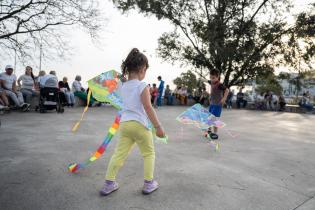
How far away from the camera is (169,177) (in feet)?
13.0

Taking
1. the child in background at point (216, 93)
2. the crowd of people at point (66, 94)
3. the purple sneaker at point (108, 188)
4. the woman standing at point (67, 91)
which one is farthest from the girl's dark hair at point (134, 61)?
the woman standing at point (67, 91)

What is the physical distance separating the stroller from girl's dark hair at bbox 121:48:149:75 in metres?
8.97

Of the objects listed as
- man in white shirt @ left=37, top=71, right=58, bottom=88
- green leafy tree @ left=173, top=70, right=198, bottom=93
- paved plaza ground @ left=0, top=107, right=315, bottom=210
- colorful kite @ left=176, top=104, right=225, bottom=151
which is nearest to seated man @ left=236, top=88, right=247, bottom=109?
green leafy tree @ left=173, top=70, right=198, bottom=93

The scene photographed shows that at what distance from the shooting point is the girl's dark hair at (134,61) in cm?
334

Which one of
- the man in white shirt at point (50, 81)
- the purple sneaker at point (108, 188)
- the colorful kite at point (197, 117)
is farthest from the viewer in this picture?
the man in white shirt at point (50, 81)

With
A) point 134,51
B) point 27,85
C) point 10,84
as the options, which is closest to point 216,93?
point 134,51

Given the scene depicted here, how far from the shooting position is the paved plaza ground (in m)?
3.14

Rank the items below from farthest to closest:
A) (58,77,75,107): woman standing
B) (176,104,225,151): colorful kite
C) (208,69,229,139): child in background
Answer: (58,77,75,107): woman standing → (208,69,229,139): child in background → (176,104,225,151): colorful kite

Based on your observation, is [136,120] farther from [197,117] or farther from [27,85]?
[27,85]

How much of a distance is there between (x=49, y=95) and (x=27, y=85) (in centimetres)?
139

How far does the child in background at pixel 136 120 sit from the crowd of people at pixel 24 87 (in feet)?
27.0

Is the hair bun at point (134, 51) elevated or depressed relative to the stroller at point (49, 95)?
elevated

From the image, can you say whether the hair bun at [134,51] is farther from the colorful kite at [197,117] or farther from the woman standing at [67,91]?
the woman standing at [67,91]

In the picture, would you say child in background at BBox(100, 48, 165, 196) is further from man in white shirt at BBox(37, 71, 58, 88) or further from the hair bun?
man in white shirt at BBox(37, 71, 58, 88)
